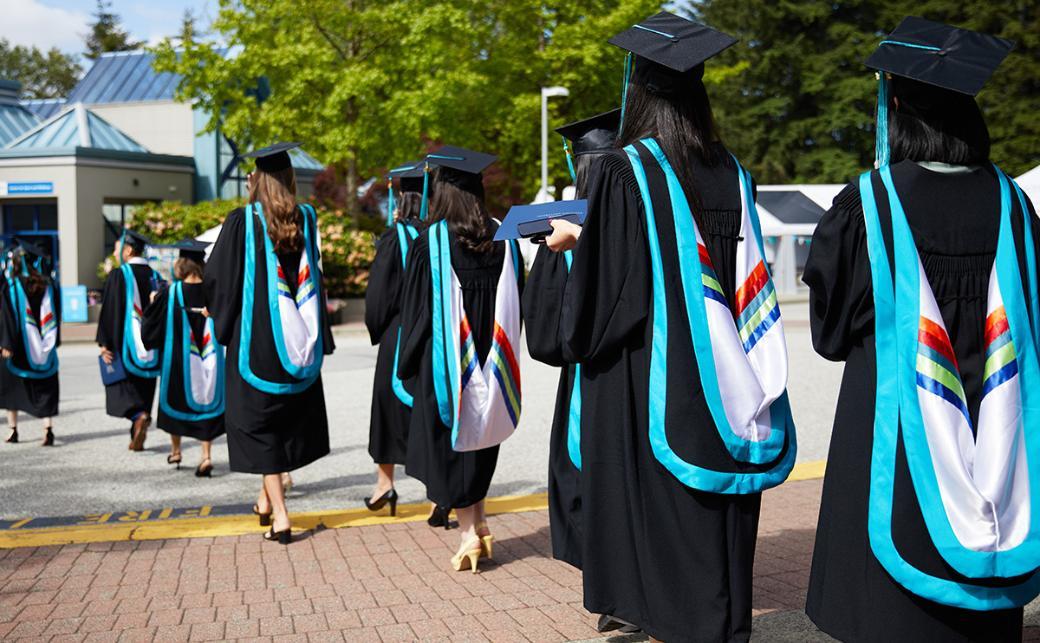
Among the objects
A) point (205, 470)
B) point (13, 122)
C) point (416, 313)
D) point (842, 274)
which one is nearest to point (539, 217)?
point (842, 274)

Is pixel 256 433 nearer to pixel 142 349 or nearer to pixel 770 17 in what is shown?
pixel 142 349

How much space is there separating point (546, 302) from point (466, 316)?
1.45 metres

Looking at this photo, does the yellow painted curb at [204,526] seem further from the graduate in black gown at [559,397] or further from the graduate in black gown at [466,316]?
the graduate in black gown at [559,397]

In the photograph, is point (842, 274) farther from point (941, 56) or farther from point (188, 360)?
point (188, 360)

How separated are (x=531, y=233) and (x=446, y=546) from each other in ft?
8.99

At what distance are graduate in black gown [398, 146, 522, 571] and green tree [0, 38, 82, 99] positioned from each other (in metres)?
78.4

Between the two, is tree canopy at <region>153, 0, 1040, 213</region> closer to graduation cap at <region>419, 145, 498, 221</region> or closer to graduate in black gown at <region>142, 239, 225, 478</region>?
graduate in black gown at <region>142, 239, 225, 478</region>

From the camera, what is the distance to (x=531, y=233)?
3.62 meters

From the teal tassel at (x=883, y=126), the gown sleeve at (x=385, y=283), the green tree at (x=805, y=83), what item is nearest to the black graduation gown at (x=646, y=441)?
the teal tassel at (x=883, y=126)

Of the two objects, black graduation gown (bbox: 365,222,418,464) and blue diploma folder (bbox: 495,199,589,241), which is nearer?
blue diploma folder (bbox: 495,199,589,241)

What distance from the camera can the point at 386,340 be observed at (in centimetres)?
645

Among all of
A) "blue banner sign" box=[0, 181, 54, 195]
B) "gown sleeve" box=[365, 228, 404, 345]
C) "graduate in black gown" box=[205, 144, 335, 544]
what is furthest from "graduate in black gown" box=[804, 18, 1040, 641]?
"blue banner sign" box=[0, 181, 54, 195]

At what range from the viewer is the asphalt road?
7.28 m

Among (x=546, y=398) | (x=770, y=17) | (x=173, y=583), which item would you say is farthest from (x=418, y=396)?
(x=770, y=17)
